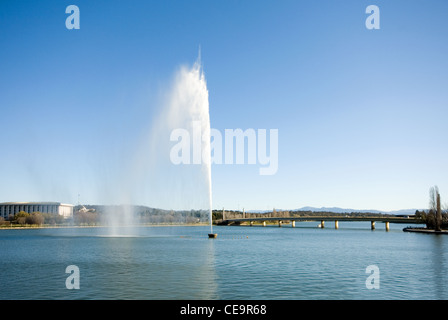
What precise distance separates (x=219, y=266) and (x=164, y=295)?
14.8m

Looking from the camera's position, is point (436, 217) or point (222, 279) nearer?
point (222, 279)

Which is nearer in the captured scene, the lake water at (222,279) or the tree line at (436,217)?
the lake water at (222,279)

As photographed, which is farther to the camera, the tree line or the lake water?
the tree line
